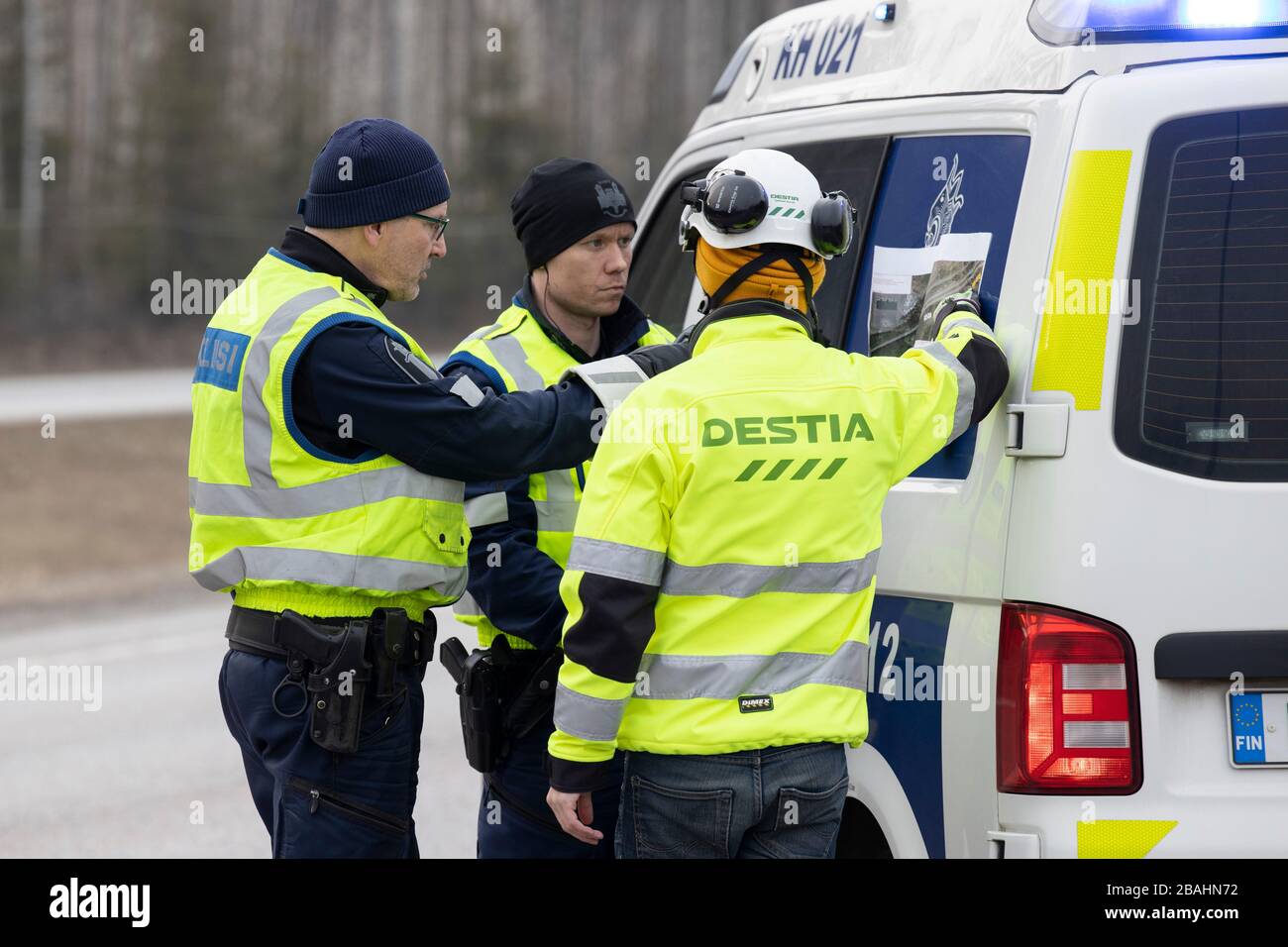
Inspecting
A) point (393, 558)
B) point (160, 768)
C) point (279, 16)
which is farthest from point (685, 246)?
point (279, 16)

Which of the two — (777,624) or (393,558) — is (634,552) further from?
(393,558)

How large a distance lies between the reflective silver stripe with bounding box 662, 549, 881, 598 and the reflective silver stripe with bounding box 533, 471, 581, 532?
759 mm

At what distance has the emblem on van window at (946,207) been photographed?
3.41 meters

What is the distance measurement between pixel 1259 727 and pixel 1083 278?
88 centimetres

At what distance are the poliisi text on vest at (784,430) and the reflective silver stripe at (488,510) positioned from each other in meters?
0.91

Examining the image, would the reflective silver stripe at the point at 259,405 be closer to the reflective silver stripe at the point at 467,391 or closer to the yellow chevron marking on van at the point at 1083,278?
the reflective silver stripe at the point at 467,391

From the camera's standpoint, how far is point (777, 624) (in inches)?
118

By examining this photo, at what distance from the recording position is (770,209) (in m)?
3.01

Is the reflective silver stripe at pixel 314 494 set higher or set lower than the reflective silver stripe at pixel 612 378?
lower

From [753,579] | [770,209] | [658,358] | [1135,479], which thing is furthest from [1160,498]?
[658,358]

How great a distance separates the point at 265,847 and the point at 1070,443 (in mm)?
4096

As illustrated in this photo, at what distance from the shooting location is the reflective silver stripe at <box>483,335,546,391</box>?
376cm

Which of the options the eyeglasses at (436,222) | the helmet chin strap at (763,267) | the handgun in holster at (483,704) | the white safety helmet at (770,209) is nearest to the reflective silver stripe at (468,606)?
the handgun in holster at (483,704)

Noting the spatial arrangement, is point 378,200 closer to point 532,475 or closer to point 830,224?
point 532,475
